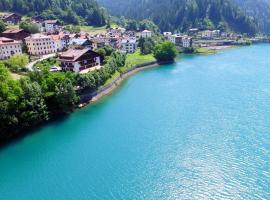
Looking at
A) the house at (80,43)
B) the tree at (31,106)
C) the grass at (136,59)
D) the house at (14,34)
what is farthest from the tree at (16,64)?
the house at (80,43)

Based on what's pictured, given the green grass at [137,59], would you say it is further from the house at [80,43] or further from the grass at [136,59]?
the house at [80,43]

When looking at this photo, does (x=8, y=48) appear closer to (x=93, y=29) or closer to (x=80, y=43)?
(x=80, y=43)

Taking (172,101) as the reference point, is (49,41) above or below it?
above

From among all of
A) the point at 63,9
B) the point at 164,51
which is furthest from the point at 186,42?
the point at 63,9

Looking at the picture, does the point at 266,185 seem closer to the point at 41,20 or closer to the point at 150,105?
the point at 150,105

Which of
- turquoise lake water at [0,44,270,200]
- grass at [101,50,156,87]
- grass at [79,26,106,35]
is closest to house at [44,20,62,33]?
grass at [79,26,106,35]

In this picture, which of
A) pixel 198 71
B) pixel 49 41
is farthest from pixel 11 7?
pixel 198 71

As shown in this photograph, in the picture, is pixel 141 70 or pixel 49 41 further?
pixel 141 70
